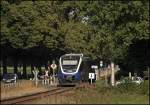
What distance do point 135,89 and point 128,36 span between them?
6.37 metres

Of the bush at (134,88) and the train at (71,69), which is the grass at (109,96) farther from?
the train at (71,69)

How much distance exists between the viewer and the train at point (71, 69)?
57688mm

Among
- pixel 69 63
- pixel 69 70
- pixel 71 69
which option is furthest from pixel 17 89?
pixel 69 63

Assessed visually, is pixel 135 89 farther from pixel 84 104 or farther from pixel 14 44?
pixel 14 44

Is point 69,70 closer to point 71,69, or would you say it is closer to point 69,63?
point 71,69

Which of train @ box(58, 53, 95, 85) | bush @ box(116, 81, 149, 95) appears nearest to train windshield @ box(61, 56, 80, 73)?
train @ box(58, 53, 95, 85)

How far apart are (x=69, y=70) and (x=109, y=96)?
3120 centimetres

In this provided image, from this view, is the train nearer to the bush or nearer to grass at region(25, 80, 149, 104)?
grass at region(25, 80, 149, 104)

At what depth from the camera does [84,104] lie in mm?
22734

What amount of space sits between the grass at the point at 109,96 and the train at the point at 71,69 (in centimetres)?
2608

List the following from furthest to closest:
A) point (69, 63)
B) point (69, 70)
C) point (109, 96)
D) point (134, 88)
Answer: point (69, 63), point (69, 70), point (134, 88), point (109, 96)

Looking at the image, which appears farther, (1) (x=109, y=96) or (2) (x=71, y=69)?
(2) (x=71, y=69)

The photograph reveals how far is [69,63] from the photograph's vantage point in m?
59.0

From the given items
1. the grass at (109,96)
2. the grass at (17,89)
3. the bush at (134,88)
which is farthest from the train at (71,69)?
the bush at (134,88)
